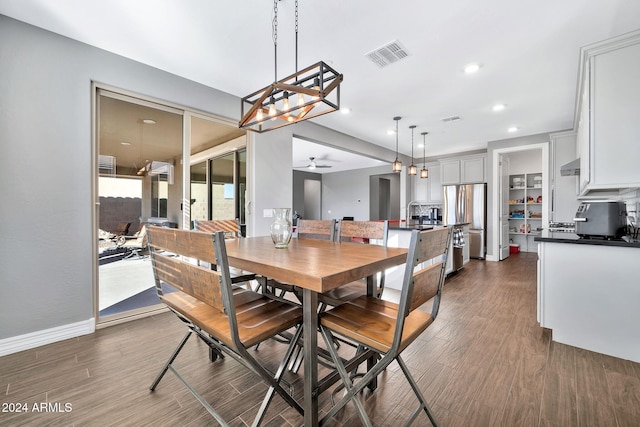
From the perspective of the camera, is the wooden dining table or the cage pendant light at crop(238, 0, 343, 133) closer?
the wooden dining table

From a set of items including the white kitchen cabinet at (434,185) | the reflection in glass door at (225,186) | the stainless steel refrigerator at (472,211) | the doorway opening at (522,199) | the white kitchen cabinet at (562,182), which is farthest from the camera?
the white kitchen cabinet at (434,185)

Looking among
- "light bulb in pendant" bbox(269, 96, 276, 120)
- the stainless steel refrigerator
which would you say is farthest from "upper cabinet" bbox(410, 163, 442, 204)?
"light bulb in pendant" bbox(269, 96, 276, 120)

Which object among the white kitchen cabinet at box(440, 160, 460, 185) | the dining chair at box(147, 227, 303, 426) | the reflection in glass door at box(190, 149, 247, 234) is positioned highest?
the white kitchen cabinet at box(440, 160, 460, 185)

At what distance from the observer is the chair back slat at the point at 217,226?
243 cm

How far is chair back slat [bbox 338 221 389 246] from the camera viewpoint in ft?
6.09

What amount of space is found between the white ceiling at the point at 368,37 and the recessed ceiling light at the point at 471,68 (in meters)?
0.07

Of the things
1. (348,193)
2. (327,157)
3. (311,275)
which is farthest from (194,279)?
(348,193)

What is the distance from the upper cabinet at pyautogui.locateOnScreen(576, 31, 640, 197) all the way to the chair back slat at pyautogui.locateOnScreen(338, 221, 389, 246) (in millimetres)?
1820

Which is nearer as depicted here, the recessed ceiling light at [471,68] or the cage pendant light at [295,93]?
the cage pendant light at [295,93]

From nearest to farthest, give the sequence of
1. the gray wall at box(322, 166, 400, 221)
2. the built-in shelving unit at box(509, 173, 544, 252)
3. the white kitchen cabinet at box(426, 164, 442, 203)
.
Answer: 1. the built-in shelving unit at box(509, 173, 544, 252)
2. the white kitchen cabinet at box(426, 164, 442, 203)
3. the gray wall at box(322, 166, 400, 221)

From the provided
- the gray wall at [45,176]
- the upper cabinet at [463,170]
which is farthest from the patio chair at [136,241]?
the upper cabinet at [463,170]

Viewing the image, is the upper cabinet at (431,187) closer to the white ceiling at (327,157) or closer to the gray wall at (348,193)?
the white ceiling at (327,157)

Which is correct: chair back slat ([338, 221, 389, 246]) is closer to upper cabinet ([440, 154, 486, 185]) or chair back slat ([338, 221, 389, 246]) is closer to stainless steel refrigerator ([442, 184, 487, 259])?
stainless steel refrigerator ([442, 184, 487, 259])

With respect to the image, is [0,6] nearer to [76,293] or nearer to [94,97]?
[94,97]
